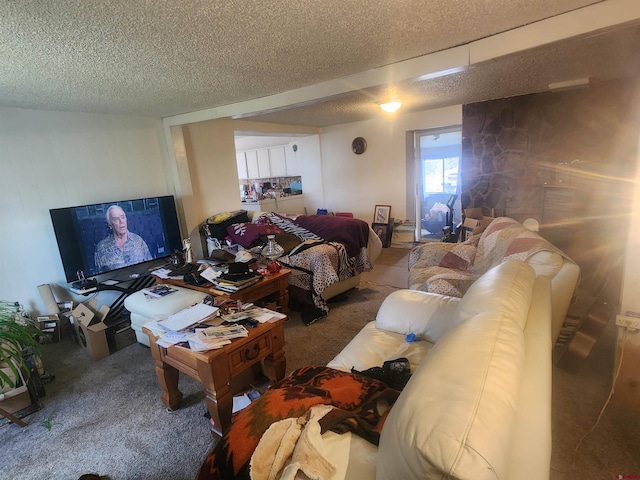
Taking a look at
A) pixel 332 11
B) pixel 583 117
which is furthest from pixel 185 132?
pixel 583 117

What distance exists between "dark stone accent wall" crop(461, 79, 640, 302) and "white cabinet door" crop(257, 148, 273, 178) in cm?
410

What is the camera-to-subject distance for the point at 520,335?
0.97 metres

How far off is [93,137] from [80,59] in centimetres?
165

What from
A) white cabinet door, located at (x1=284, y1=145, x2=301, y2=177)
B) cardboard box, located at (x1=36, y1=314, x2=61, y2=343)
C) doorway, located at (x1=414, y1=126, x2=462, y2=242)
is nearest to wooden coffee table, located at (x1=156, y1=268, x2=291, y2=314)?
cardboard box, located at (x1=36, y1=314, x2=61, y2=343)

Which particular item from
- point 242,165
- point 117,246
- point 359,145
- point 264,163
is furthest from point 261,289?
point 242,165

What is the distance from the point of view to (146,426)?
1859 mm

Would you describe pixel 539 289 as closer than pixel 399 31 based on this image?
Yes

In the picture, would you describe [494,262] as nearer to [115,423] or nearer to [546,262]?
[546,262]

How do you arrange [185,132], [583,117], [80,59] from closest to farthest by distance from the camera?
[80,59] < [583,117] < [185,132]

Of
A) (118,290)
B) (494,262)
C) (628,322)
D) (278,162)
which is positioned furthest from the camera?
(278,162)

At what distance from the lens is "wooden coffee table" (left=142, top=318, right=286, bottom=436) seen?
5.32ft

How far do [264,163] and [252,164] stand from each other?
377 mm

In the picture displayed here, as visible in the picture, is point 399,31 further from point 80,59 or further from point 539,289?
point 80,59

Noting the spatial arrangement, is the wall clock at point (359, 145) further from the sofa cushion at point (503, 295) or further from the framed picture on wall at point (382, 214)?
the sofa cushion at point (503, 295)
